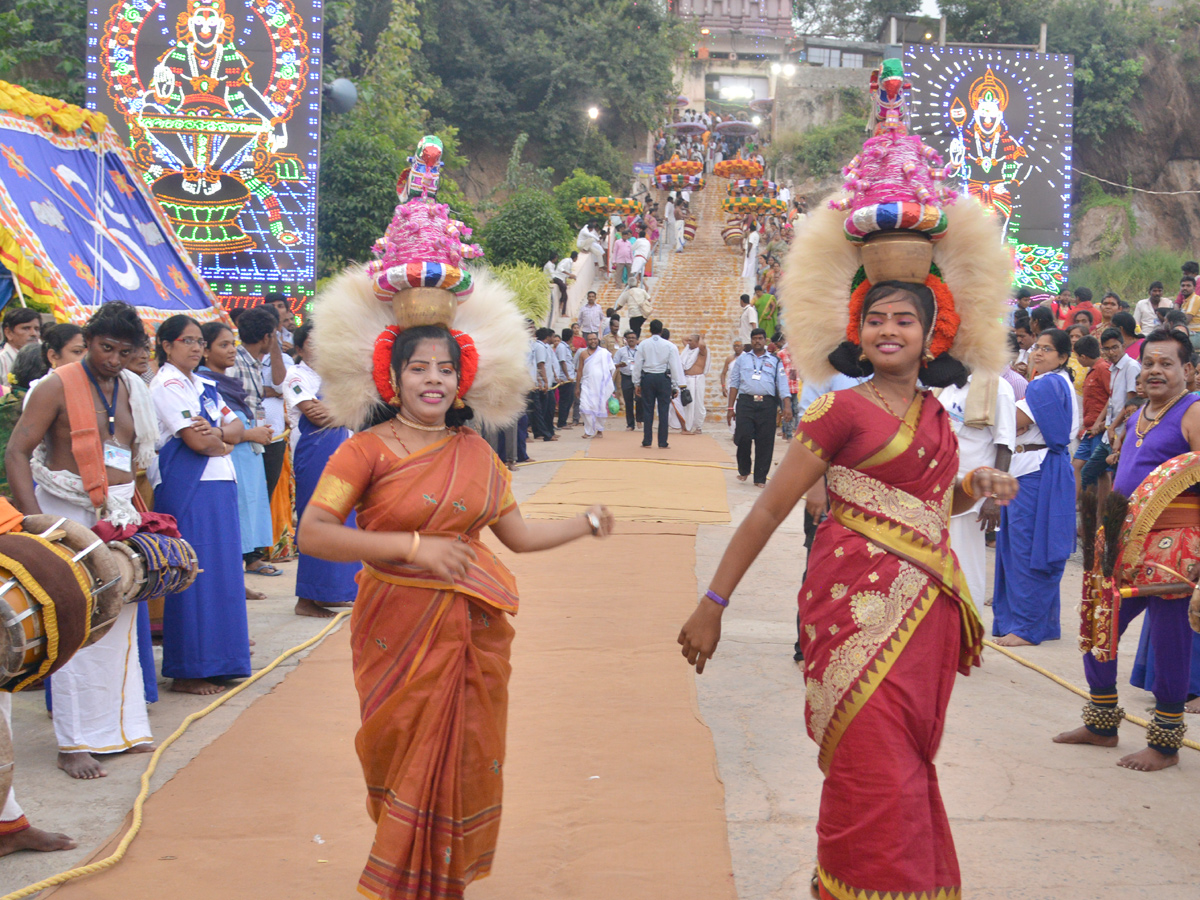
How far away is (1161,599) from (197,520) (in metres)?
4.14

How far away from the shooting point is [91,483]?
4.33 metres

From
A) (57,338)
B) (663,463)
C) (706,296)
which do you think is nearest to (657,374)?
(663,463)

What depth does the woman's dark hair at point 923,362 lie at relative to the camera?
2.95 meters

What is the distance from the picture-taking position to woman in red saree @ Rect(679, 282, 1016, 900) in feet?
8.57

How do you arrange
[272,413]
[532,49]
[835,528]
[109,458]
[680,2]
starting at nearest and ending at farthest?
[835,528], [109,458], [272,413], [532,49], [680,2]

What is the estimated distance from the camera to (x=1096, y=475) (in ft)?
25.7

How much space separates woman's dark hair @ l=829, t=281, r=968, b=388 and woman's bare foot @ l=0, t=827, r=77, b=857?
280 centimetres

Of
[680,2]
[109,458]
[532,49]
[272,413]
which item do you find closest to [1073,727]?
[109,458]

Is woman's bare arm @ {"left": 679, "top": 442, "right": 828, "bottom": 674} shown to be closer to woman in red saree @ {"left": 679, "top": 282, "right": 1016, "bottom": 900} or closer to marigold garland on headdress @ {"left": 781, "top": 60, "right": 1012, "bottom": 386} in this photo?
woman in red saree @ {"left": 679, "top": 282, "right": 1016, "bottom": 900}

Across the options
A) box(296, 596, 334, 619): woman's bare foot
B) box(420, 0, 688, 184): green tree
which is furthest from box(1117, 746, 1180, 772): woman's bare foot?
box(420, 0, 688, 184): green tree

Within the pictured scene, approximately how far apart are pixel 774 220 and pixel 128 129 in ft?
66.2

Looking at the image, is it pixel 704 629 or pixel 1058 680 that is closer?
pixel 704 629

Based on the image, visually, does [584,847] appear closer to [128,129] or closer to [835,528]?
[835,528]

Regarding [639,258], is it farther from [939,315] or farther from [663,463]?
[939,315]
